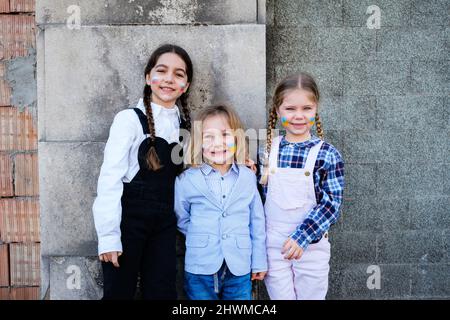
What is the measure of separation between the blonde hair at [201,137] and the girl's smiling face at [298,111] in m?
0.26

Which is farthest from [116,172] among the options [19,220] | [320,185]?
[19,220]

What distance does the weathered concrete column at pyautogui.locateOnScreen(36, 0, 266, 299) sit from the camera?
256 cm

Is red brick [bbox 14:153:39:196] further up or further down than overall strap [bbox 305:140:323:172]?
further down

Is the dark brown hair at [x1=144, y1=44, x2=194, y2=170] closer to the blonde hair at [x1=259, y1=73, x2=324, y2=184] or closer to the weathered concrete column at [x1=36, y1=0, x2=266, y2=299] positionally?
the weathered concrete column at [x1=36, y1=0, x2=266, y2=299]

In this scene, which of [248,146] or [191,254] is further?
[248,146]

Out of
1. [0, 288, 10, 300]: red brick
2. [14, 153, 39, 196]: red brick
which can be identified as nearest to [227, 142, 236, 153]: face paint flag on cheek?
[14, 153, 39, 196]: red brick

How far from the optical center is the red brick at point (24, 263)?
3.04m

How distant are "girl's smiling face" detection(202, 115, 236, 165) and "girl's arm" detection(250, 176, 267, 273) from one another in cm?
22

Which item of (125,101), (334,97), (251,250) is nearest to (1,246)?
(125,101)

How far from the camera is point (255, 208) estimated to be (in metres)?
2.26

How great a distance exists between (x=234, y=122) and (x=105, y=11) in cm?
107

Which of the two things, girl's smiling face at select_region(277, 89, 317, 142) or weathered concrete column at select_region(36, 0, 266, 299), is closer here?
girl's smiling face at select_region(277, 89, 317, 142)

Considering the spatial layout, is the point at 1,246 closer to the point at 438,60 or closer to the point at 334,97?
the point at 334,97

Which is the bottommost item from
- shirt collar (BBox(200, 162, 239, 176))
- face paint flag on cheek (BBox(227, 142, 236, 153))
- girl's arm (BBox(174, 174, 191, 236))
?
girl's arm (BBox(174, 174, 191, 236))
